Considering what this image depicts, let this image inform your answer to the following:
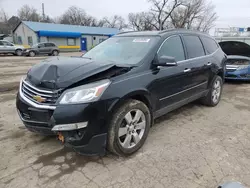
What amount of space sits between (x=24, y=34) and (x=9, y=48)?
45.5ft

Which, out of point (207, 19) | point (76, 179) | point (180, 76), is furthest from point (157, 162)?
point (207, 19)

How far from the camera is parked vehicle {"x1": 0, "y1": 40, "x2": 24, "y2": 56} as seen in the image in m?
20.7

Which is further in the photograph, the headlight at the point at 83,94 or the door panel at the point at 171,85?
the door panel at the point at 171,85

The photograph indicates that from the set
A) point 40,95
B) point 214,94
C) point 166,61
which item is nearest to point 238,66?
point 214,94

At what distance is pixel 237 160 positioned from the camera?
2744mm

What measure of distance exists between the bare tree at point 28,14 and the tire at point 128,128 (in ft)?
206

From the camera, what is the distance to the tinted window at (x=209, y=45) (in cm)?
456

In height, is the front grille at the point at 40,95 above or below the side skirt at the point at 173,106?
above

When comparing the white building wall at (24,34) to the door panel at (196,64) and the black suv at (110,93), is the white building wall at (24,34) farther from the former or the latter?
the black suv at (110,93)

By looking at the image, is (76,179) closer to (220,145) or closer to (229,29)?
(220,145)

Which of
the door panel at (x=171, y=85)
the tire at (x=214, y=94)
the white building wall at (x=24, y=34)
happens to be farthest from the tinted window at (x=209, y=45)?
the white building wall at (x=24, y=34)

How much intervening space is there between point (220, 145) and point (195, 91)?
4.36ft

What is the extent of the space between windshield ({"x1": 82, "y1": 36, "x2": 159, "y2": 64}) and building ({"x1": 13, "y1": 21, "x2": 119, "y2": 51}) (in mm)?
28906

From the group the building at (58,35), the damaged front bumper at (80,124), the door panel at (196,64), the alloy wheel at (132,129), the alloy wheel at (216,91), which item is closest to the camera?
the damaged front bumper at (80,124)
